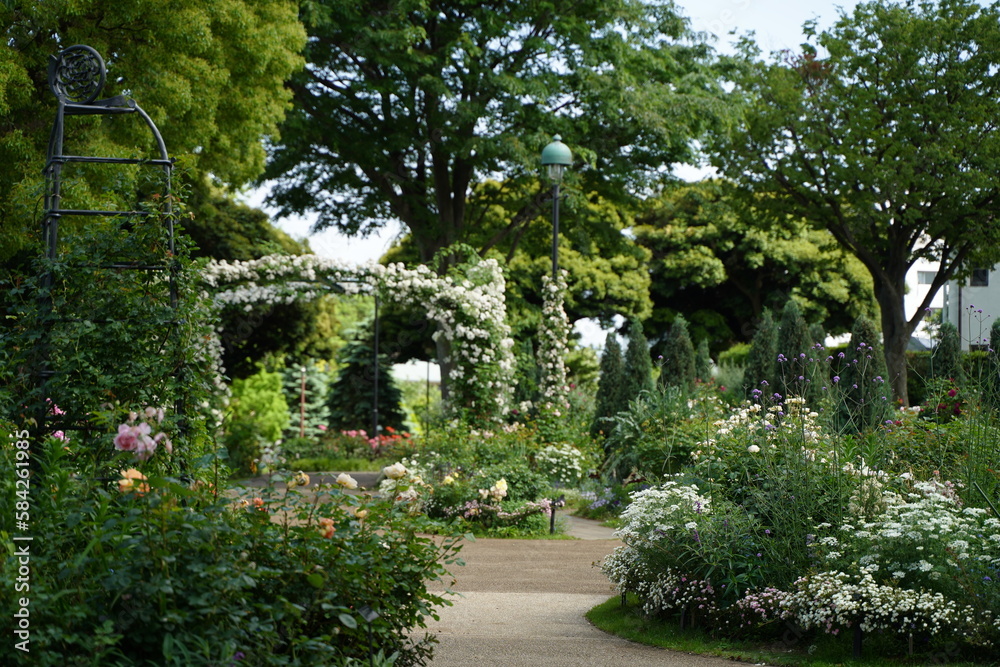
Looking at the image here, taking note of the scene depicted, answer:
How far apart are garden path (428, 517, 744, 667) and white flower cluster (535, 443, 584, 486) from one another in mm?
2268

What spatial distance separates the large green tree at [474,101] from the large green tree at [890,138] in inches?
98.7

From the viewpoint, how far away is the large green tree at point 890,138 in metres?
19.4

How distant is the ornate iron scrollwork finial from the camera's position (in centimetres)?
536

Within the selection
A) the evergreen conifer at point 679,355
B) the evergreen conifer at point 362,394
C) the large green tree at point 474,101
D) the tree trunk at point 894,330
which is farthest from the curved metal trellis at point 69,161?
the evergreen conifer at point 362,394

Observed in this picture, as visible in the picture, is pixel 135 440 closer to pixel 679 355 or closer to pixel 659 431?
pixel 659 431

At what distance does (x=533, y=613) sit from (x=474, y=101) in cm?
1230

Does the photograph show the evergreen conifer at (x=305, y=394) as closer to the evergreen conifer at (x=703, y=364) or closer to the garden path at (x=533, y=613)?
the evergreen conifer at (x=703, y=364)

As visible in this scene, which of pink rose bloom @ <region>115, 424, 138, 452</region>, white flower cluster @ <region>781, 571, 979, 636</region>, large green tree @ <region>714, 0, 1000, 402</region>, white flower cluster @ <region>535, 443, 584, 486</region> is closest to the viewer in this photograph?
pink rose bloom @ <region>115, 424, 138, 452</region>

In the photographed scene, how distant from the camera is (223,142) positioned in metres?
13.5

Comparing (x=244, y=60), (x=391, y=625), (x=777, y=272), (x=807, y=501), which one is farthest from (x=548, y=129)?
(x=777, y=272)

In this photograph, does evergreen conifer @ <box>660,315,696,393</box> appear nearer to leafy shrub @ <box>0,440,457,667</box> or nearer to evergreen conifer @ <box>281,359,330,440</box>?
leafy shrub @ <box>0,440,457,667</box>

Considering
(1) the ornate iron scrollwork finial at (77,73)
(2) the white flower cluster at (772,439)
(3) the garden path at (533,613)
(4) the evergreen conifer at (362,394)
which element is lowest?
(3) the garden path at (533,613)

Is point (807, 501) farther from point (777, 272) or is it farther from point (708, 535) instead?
point (777, 272)

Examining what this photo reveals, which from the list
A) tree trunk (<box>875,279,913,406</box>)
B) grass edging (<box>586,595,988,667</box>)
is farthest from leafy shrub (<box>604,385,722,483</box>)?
tree trunk (<box>875,279,913,406</box>)
